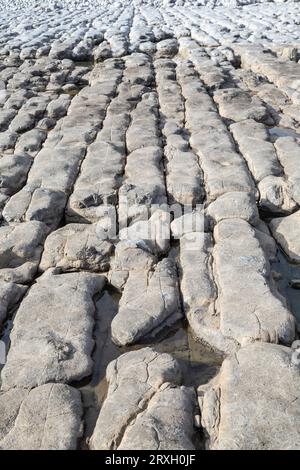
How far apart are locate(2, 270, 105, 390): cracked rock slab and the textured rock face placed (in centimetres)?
93

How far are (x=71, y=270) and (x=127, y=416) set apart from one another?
1764mm

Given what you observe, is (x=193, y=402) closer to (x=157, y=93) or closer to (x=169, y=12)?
(x=157, y=93)

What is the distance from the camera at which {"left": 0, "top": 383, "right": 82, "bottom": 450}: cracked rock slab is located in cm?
268

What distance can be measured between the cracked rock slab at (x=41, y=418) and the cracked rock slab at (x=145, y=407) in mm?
171

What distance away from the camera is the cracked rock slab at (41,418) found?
8.79 ft

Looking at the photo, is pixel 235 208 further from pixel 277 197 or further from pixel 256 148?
pixel 256 148

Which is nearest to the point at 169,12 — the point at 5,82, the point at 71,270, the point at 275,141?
the point at 5,82

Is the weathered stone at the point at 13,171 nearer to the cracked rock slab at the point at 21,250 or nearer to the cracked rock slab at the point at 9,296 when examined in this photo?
the cracked rock slab at the point at 21,250

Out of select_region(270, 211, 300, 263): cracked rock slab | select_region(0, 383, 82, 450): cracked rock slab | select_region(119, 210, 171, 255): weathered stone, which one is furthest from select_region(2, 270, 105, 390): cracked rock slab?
select_region(270, 211, 300, 263): cracked rock slab

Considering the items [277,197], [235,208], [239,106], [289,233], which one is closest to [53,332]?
[235,208]

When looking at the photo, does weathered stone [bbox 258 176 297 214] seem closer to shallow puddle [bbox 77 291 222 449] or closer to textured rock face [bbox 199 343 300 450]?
shallow puddle [bbox 77 291 222 449]

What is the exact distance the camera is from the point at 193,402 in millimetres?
2871

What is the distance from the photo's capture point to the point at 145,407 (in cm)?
280

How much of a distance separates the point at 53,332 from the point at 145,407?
992mm
